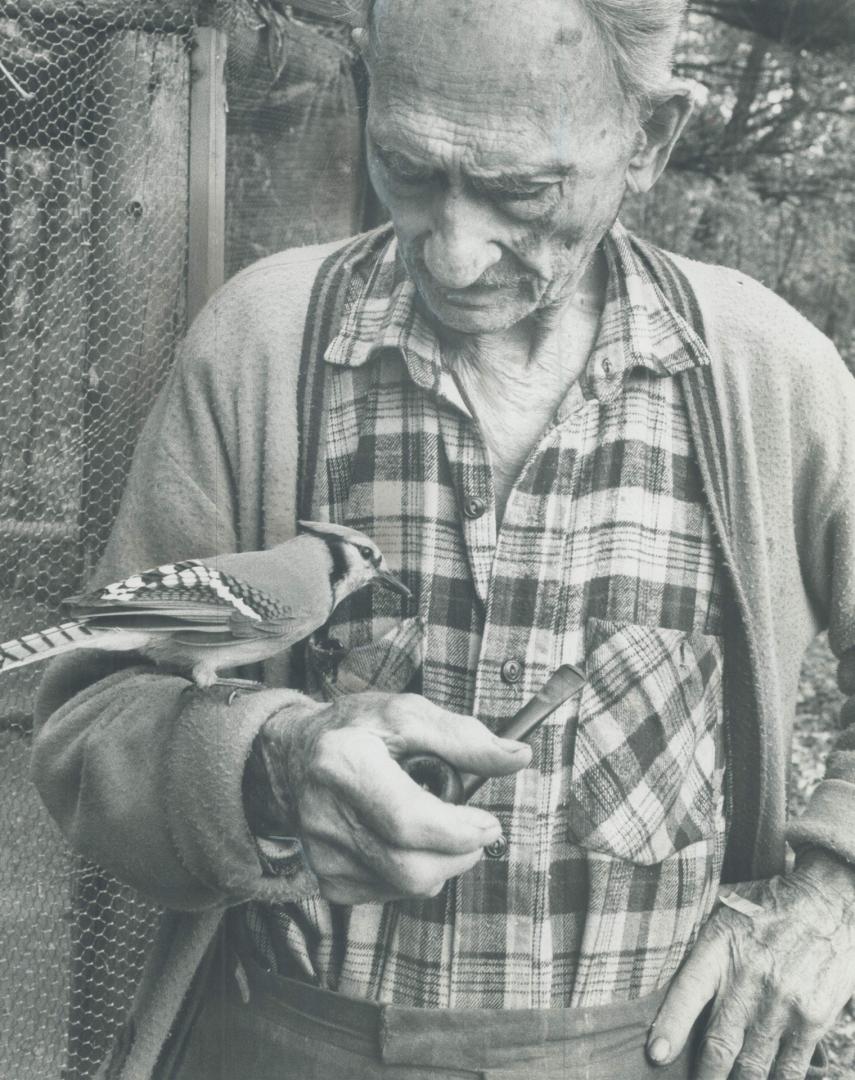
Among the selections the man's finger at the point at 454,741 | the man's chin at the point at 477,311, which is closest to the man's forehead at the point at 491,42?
the man's chin at the point at 477,311

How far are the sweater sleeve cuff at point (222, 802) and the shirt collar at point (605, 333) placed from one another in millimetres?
522

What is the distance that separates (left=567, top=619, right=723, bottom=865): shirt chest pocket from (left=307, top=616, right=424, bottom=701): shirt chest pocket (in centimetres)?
25

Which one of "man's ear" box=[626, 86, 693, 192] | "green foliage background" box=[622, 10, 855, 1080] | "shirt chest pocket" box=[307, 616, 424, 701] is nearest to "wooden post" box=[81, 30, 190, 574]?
"shirt chest pocket" box=[307, 616, 424, 701]

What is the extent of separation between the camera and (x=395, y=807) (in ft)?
5.19

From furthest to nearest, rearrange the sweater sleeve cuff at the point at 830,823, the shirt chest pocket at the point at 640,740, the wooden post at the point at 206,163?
the wooden post at the point at 206,163 → the sweater sleeve cuff at the point at 830,823 → the shirt chest pocket at the point at 640,740

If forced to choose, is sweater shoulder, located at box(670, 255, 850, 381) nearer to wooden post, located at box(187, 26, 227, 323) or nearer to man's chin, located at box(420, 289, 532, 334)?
man's chin, located at box(420, 289, 532, 334)

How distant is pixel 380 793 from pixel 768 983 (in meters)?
0.81

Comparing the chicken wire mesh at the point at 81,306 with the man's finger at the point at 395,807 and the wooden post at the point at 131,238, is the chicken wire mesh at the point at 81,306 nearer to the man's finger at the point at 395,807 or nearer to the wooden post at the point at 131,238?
the wooden post at the point at 131,238

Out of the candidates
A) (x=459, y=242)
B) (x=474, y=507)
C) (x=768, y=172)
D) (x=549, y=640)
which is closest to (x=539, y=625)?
(x=549, y=640)

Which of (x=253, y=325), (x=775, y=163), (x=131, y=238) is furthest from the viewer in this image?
(x=775, y=163)

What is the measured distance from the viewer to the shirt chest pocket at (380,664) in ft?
6.63

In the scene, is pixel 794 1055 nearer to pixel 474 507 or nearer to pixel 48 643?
pixel 474 507

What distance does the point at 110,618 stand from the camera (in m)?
2.01

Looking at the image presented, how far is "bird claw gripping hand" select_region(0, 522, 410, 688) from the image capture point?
195 centimetres
